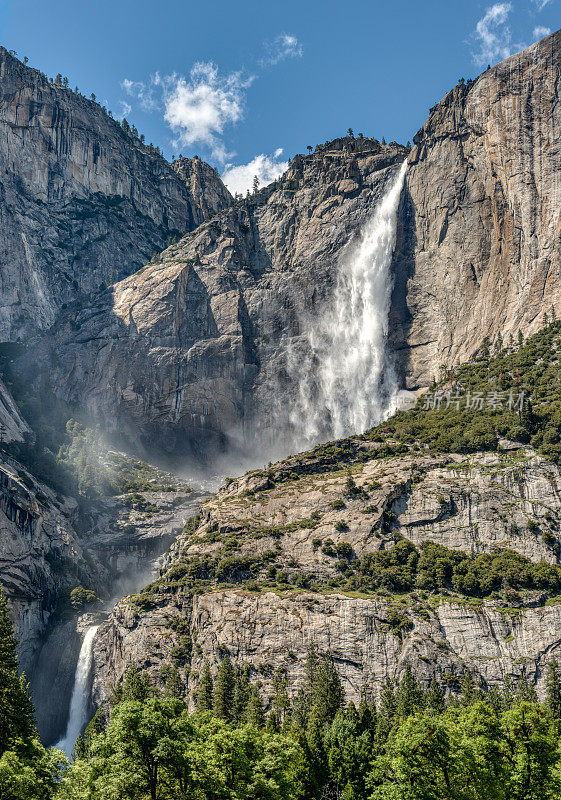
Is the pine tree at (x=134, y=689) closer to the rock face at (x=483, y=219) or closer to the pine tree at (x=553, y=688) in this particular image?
the pine tree at (x=553, y=688)

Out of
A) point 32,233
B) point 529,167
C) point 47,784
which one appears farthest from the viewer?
point 32,233

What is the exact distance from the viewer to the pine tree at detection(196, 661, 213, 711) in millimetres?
65206

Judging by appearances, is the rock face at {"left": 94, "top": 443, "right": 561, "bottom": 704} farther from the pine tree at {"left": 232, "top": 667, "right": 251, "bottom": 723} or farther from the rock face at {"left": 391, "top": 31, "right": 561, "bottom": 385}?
the rock face at {"left": 391, "top": 31, "right": 561, "bottom": 385}

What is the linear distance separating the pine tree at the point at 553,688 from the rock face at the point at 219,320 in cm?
9831

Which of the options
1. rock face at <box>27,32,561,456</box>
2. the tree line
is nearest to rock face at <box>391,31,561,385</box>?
rock face at <box>27,32,561,456</box>

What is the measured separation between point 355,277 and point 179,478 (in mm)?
60615

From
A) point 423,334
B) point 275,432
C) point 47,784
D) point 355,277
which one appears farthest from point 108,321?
point 47,784

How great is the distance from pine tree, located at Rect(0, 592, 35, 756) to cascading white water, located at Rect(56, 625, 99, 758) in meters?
44.9

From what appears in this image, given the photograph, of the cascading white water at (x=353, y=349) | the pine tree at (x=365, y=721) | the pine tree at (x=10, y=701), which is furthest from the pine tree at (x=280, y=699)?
the cascading white water at (x=353, y=349)

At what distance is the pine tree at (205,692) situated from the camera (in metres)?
65.2

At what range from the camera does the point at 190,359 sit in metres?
157

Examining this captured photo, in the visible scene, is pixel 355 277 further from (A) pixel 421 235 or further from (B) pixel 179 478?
(B) pixel 179 478

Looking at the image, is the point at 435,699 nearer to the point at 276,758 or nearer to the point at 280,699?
the point at 280,699

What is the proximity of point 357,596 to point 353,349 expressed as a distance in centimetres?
8400
